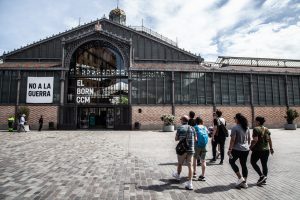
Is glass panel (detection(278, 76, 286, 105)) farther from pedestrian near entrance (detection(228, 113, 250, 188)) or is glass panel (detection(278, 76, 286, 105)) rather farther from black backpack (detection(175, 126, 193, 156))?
black backpack (detection(175, 126, 193, 156))

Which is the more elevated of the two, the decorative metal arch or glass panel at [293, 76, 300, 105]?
the decorative metal arch

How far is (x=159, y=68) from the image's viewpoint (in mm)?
25625

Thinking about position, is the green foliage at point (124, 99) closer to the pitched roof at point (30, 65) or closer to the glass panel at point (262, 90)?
the pitched roof at point (30, 65)

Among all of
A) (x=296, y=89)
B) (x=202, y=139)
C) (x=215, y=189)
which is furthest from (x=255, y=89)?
(x=215, y=189)

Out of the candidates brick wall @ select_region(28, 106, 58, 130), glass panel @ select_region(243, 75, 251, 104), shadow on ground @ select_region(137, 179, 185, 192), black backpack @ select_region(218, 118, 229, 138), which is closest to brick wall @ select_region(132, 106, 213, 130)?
glass panel @ select_region(243, 75, 251, 104)

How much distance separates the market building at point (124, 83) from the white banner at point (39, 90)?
10 centimetres

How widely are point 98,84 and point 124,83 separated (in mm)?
3180

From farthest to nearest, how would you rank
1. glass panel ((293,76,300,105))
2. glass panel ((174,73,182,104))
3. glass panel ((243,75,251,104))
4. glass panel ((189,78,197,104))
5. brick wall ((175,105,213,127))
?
1. glass panel ((293,76,300,105))
2. glass panel ((243,75,251,104))
3. glass panel ((189,78,197,104))
4. glass panel ((174,73,182,104))
5. brick wall ((175,105,213,127))

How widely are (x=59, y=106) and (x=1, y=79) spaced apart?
7.24 m

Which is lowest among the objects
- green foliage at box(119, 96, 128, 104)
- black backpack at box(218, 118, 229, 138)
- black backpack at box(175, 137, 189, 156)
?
black backpack at box(175, 137, 189, 156)

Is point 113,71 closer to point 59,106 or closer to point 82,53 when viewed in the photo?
point 82,53

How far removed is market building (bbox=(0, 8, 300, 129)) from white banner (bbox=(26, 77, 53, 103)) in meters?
0.10

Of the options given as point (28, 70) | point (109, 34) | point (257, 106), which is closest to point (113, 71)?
point (109, 34)

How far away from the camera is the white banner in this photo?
24.4m
